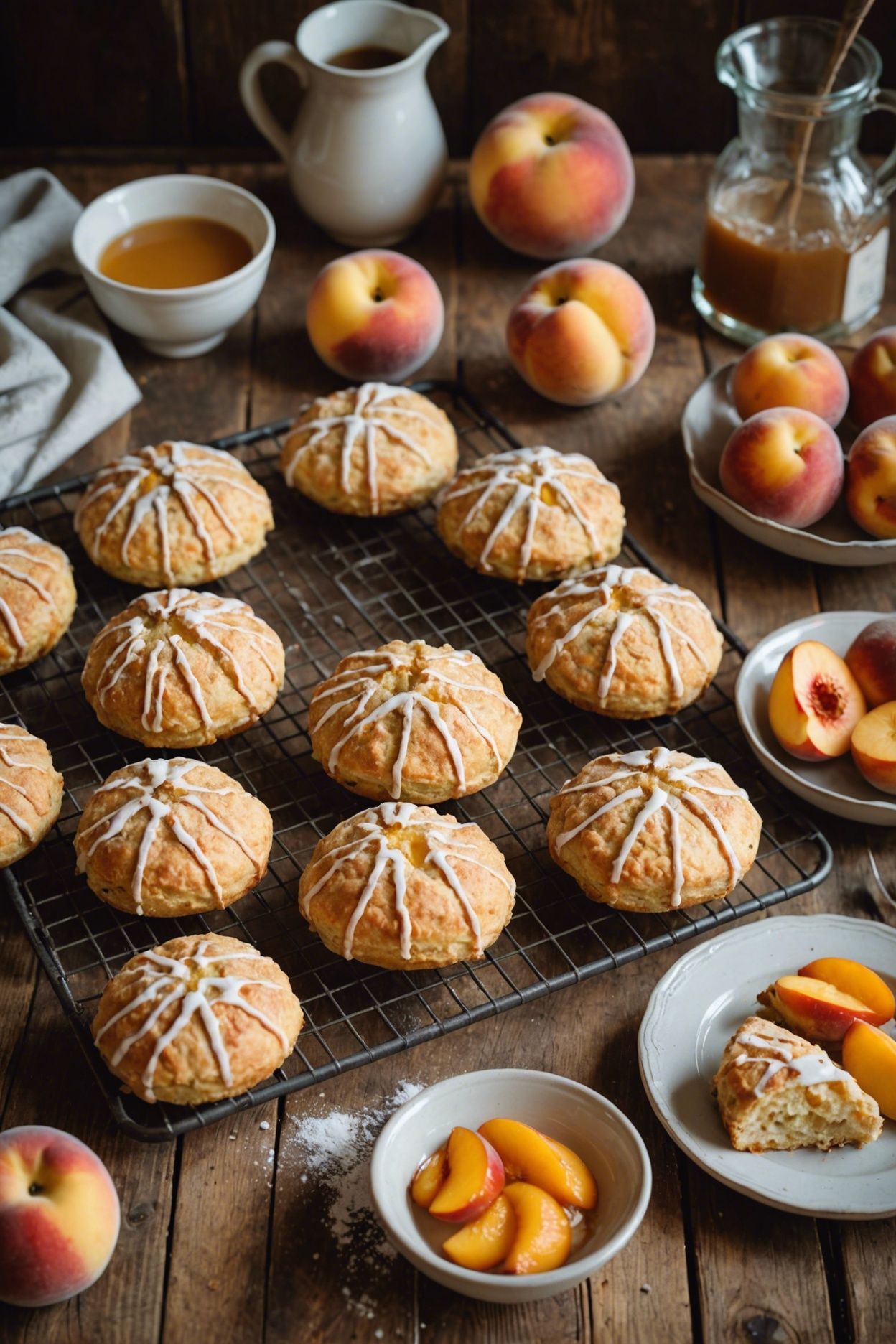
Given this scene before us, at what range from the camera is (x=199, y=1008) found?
83.4 inches

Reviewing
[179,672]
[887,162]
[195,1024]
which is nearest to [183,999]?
[195,1024]

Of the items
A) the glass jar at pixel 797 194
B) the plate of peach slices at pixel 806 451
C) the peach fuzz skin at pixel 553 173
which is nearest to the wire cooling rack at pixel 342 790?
the plate of peach slices at pixel 806 451

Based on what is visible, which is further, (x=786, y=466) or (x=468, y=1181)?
(x=786, y=466)

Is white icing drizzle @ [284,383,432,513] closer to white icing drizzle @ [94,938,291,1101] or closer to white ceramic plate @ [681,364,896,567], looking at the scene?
white ceramic plate @ [681,364,896,567]

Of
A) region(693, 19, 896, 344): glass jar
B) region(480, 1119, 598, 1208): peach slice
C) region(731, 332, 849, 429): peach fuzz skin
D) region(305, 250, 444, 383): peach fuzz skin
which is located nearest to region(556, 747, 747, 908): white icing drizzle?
region(480, 1119, 598, 1208): peach slice

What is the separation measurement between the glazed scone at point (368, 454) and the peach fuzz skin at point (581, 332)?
1.18 feet

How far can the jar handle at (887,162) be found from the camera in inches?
134

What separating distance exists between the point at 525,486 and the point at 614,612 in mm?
397

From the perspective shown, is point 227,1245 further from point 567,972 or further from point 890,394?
point 890,394

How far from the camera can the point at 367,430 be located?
10.3 feet

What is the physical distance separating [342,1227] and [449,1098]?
0.81 feet

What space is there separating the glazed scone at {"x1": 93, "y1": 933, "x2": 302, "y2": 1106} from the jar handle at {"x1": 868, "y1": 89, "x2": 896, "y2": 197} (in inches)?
99.1

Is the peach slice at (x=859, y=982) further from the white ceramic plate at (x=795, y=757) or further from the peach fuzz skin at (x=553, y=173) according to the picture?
the peach fuzz skin at (x=553, y=173)

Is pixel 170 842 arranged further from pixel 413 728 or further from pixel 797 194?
pixel 797 194
